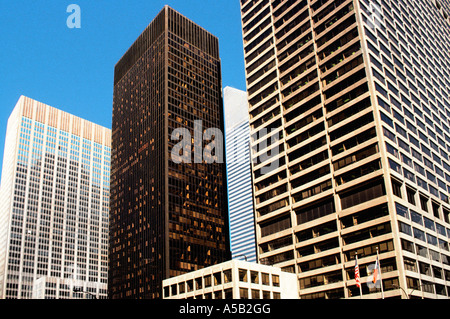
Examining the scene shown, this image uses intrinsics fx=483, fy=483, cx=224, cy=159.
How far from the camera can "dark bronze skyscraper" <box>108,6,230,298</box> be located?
502 ft

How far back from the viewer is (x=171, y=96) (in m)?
172

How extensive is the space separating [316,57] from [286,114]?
14222mm

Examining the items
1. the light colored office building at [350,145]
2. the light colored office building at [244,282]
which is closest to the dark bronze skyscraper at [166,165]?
the light colored office building at [244,282]

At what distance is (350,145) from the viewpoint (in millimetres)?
93938

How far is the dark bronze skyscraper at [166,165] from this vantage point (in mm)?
152875

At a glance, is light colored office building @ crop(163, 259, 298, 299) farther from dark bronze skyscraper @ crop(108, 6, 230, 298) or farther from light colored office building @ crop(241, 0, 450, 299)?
dark bronze skyscraper @ crop(108, 6, 230, 298)

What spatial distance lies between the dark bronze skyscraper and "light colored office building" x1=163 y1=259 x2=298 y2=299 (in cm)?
4770

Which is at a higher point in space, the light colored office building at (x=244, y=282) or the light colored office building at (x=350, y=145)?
the light colored office building at (x=350, y=145)

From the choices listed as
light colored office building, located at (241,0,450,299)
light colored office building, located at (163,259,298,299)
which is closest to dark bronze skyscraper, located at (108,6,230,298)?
light colored office building, located at (163,259,298,299)

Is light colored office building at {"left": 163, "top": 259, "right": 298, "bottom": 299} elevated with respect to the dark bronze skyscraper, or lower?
lower

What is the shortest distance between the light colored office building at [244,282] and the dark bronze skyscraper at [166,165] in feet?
156

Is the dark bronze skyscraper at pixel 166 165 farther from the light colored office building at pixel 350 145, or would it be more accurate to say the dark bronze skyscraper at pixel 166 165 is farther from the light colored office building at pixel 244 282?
the light colored office building at pixel 350 145

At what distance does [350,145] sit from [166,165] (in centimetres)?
7873

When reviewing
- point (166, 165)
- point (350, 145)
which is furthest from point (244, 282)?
point (166, 165)
